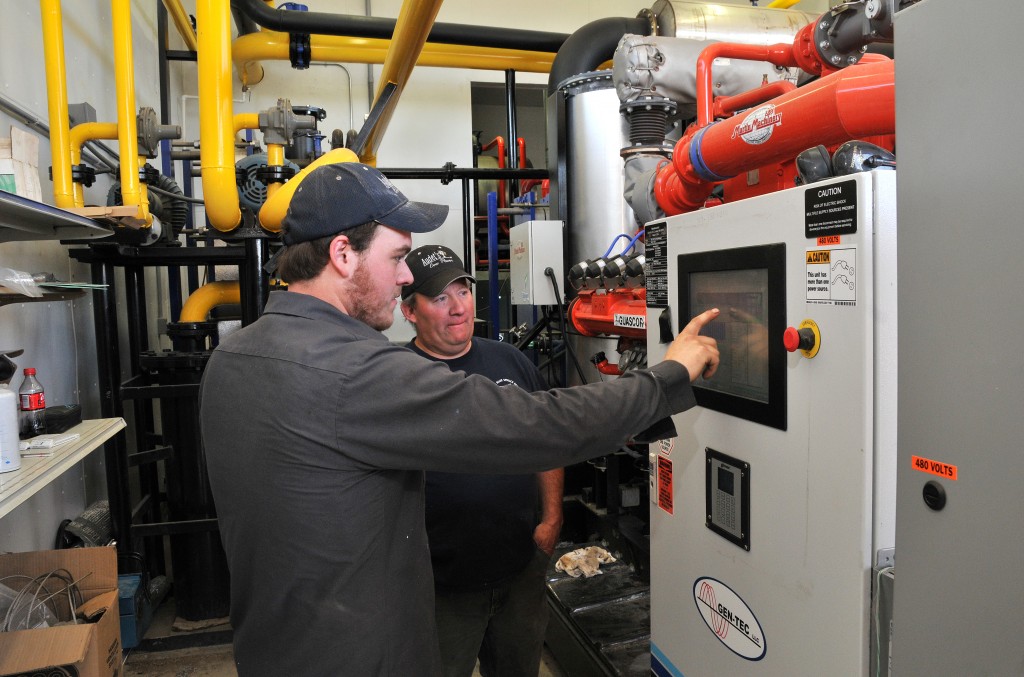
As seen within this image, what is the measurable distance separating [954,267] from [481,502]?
1.26m

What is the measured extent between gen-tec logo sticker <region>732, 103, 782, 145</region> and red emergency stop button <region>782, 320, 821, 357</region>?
43 centimetres

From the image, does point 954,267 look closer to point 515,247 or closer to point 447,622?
point 447,622

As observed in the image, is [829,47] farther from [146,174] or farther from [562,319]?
[146,174]

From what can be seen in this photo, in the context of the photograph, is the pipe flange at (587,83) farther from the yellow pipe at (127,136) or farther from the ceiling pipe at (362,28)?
the yellow pipe at (127,136)

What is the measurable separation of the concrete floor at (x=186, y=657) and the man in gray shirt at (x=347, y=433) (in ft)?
5.74

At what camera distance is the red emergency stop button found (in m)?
1.08

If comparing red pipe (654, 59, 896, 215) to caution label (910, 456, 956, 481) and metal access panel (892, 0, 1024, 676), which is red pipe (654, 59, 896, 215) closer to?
metal access panel (892, 0, 1024, 676)

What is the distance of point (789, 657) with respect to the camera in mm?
1185


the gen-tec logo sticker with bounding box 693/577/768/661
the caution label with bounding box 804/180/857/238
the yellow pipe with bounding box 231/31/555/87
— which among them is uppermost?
the yellow pipe with bounding box 231/31/555/87

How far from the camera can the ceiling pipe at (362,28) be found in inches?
149

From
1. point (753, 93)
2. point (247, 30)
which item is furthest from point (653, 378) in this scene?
point (247, 30)

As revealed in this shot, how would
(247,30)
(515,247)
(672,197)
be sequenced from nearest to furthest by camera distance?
1. (672,197)
2. (515,247)
3. (247,30)

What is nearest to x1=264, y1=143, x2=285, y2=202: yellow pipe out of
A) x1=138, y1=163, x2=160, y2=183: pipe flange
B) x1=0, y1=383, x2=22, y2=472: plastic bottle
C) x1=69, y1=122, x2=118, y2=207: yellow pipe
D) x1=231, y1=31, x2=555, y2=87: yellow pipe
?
x1=138, y1=163, x2=160, y2=183: pipe flange

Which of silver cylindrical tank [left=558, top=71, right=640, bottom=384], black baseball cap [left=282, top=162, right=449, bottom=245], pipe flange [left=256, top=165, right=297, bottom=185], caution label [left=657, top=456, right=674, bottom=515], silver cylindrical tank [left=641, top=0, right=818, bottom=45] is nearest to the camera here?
black baseball cap [left=282, top=162, right=449, bottom=245]
